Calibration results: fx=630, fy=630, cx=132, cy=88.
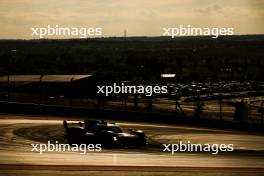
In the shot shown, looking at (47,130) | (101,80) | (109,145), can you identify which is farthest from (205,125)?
(101,80)

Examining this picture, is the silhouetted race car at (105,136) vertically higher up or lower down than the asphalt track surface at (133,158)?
higher up

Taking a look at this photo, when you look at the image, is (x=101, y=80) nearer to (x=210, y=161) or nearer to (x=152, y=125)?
(x=152, y=125)

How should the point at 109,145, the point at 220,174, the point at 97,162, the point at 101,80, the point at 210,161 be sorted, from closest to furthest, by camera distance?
1. the point at 220,174
2. the point at 97,162
3. the point at 210,161
4. the point at 109,145
5. the point at 101,80

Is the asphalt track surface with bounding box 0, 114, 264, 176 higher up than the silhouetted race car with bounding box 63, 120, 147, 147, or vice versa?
the silhouetted race car with bounding box 63, 120, 147, 147

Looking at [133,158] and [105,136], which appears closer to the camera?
[133,158]

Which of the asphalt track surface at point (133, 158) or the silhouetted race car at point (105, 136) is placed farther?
the silhouetted race car at point (105, 136)

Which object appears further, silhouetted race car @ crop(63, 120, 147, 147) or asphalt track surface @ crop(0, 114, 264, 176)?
silhouetted race car @ crop(63, 120, 147, 147)

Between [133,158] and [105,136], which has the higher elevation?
[105,136]

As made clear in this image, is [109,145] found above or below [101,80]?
below
